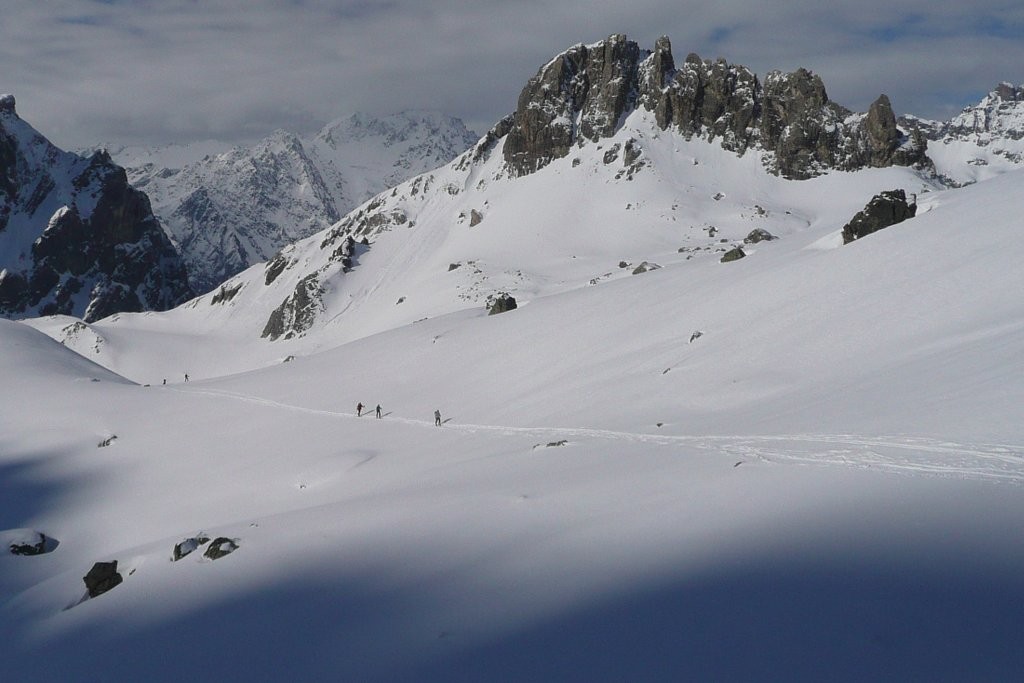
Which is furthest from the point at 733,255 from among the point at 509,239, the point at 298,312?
the point at 298,312

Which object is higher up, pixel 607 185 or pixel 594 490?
pixel 607 185

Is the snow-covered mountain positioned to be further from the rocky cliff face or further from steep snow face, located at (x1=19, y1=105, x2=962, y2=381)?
the rocky cliff face

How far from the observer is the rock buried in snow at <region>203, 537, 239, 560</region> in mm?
13328

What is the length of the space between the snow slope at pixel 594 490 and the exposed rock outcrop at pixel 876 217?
167cm

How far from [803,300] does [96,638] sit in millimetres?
24067

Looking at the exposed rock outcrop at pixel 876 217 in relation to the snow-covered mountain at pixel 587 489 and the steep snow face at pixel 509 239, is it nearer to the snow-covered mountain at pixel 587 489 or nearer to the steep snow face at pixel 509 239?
the snow-covered mountain at pixel 587 489

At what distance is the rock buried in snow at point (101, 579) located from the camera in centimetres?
1381

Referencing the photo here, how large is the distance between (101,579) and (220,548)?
111 inches

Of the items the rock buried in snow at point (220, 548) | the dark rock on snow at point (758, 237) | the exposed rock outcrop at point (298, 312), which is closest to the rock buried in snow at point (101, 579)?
the rock buried in snow at point (220, 548)

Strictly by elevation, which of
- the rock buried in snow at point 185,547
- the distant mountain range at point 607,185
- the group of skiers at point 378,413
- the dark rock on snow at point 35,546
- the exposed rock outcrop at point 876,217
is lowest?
the dark rock on snow at point 35,546

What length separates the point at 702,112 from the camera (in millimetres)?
122875

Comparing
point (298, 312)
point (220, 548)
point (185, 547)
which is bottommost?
point (185, 547)

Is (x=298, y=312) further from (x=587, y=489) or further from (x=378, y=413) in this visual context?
(x=587, y=489)

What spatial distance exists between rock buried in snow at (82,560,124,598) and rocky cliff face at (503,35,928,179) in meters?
119
